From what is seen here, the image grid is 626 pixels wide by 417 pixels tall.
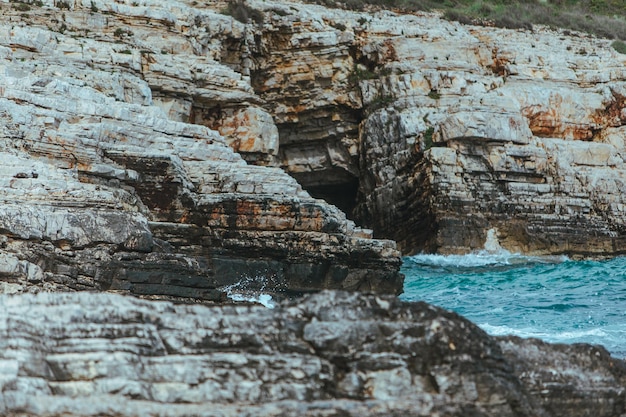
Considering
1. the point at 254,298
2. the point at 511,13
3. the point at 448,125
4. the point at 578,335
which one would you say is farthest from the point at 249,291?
the point at 511,13

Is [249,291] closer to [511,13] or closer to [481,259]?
[481,259]

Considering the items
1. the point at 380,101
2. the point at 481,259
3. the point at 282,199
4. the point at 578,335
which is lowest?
the point at 481,259

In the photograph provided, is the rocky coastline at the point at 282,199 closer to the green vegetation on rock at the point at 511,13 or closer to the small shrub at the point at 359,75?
the small shrub at the point at 359,75

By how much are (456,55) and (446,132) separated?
3.79 meters

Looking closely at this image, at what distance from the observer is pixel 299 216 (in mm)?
16594

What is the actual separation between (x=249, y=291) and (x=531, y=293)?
21.6 feet

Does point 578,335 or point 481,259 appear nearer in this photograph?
point 578,335

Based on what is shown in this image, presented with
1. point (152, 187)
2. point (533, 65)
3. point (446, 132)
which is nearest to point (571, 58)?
point (533, 65)

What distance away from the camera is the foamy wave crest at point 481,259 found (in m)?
24.3

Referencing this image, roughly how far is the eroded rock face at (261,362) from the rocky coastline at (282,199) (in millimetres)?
15

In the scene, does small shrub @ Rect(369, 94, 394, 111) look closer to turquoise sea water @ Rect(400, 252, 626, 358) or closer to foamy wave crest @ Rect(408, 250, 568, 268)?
turquoise sea water @ Rect(400, 252, 626, 358)

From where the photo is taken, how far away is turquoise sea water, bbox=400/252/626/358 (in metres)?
14.6

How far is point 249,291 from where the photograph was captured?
16109 millimetres

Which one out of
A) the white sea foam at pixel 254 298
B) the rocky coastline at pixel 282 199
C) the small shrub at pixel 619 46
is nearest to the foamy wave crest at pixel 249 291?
the white sea foam at pixel 254 298
